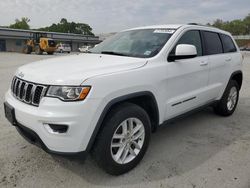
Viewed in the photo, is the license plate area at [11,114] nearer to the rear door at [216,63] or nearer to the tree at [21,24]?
the rear door at [216,63]

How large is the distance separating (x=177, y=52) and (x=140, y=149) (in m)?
1.37

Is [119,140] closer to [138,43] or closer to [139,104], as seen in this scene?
[139,104]

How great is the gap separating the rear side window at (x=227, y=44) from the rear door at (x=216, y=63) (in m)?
0.14

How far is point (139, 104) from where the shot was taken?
3211mm

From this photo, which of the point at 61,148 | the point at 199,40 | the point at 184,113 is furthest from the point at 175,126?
the point at 61,148

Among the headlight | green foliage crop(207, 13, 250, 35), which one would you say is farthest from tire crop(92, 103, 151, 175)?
green foliage crop(207, 13, 250, 35)

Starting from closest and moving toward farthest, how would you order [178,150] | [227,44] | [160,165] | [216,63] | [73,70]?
1. [73,70]
2. [160,165]
3. [178,150]
4. [216,63]
5. [227,44]

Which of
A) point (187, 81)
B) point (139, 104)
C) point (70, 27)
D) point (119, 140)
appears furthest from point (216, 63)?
point (70, 27)

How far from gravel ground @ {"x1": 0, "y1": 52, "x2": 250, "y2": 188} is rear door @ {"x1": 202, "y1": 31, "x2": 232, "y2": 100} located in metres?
0.83

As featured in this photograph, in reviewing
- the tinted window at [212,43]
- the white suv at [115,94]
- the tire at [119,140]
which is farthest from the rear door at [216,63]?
the tire at [119,140]

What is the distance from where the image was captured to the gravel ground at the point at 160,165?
9.27 ft

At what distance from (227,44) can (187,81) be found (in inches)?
78.6

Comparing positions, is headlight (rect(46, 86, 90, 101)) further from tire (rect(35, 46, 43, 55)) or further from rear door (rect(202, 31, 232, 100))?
tire (rect(35, 46, 43, 55))

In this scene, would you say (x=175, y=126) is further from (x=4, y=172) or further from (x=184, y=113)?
(x=4, y=172)
